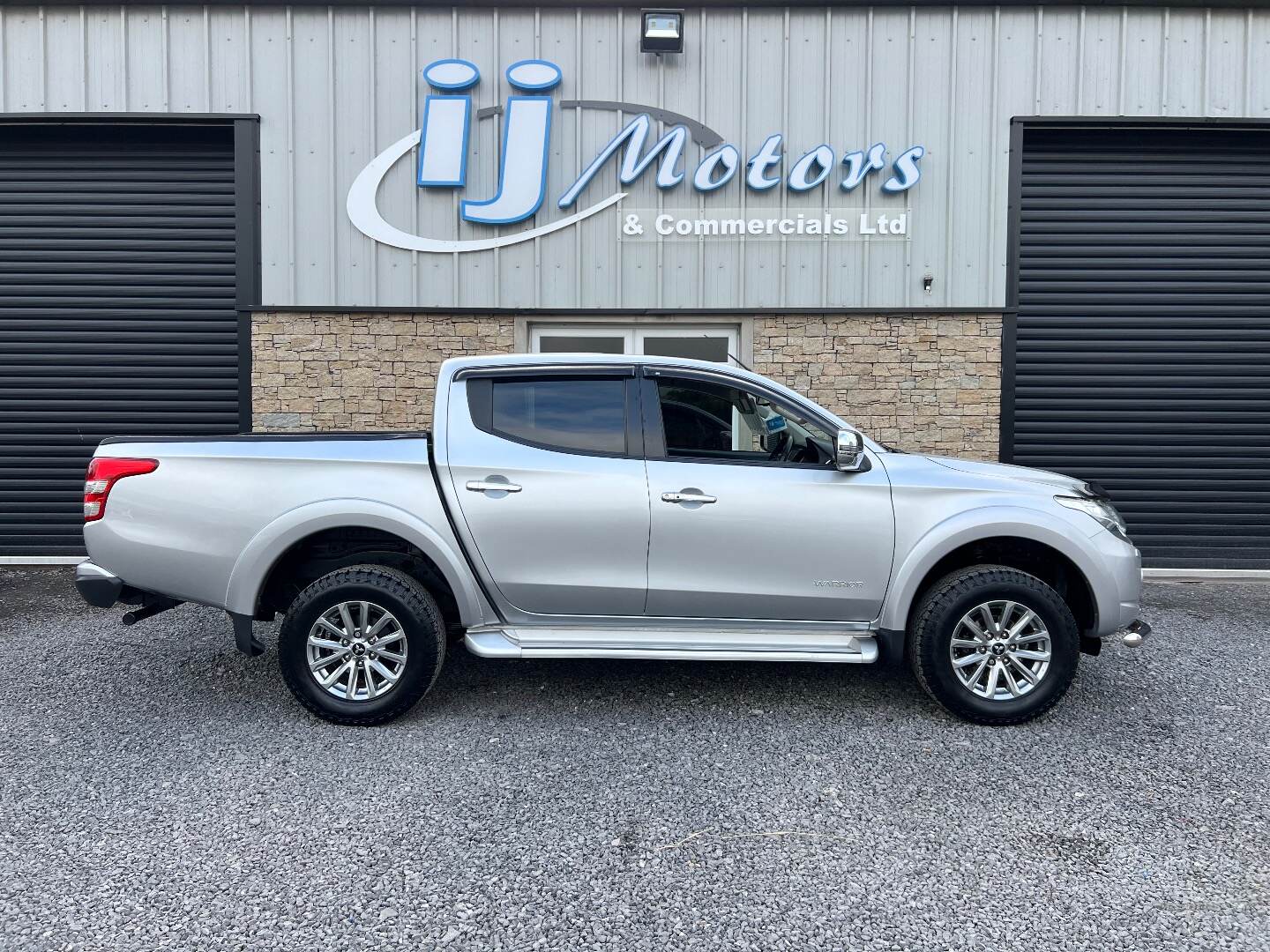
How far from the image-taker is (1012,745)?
12.8 feet

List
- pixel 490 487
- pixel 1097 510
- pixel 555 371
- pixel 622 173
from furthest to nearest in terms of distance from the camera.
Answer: pixel 622 173 < pixel 555 371 < pixel 1097 510 < pixel 490 487

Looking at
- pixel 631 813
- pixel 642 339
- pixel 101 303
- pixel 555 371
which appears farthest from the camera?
pixel 101 303

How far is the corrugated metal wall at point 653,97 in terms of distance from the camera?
25.5 ft

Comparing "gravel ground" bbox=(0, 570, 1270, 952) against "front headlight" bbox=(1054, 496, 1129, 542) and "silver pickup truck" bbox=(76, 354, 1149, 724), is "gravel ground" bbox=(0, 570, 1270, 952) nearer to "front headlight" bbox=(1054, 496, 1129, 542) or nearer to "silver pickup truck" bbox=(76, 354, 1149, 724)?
"silver pickup truck" bbox=(76, 354, 1149, 724)

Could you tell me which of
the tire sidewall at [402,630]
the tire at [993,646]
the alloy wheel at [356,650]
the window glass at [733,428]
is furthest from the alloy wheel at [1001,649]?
the alloy wheel at [356,650]

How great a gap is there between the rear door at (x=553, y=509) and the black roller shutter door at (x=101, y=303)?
5.16m

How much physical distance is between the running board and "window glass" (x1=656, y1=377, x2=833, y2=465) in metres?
0.87

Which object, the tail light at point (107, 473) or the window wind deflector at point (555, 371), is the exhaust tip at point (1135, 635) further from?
the tail light at point (107, 473)

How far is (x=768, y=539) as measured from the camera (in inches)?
160

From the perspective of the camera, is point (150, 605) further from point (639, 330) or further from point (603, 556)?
point (639, 330)

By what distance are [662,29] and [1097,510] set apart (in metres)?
5.76

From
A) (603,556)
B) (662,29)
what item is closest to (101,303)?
(662,29)

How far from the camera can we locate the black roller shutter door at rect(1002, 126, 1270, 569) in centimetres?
805

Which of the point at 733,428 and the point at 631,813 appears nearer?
the point at 631,813
